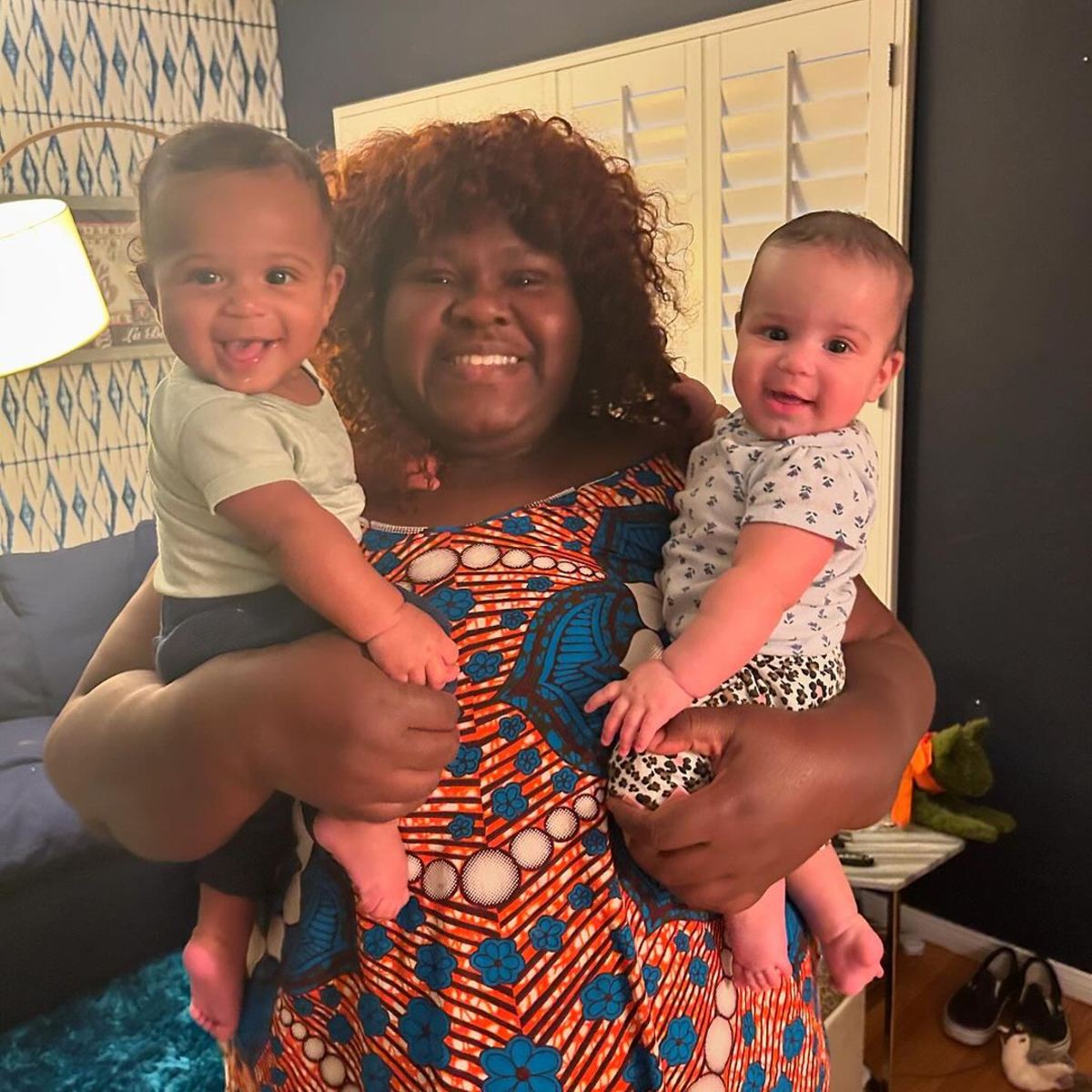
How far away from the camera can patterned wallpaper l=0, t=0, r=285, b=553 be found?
49cm

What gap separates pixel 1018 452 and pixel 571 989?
102 centimetres

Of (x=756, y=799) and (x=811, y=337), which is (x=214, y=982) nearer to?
(x=756, y=799)

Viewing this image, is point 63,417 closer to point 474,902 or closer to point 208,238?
point 208,238

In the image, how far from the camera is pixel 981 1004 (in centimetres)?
164

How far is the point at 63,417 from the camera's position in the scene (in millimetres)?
519

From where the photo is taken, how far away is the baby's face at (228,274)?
1.52 feet

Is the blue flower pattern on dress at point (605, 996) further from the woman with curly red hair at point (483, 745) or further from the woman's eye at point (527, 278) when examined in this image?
the woman's eye at point (527, 278)

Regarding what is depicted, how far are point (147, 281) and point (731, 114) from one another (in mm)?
499

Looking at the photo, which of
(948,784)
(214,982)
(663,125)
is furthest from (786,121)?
(948,784)

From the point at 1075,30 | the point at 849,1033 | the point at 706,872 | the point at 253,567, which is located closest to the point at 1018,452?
the point at 1075,30

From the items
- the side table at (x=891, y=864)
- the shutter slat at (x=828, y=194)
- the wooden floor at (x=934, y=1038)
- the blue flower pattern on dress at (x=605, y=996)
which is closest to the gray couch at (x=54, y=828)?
the blue flower pattern on dress at (x=605, y=996)

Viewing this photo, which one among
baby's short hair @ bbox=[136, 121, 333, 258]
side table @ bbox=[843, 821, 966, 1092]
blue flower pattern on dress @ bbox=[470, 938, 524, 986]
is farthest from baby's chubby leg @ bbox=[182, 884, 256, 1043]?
side table @ bbox=[843, 821, 966, 1092]

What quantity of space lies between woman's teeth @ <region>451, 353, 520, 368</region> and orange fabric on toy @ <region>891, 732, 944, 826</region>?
0.93 meters

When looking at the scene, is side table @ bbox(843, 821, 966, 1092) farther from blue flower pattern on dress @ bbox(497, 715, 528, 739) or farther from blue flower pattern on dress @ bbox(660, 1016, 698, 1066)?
blue flower pattern on dress @ bbox(497, 715, 528, 739)
